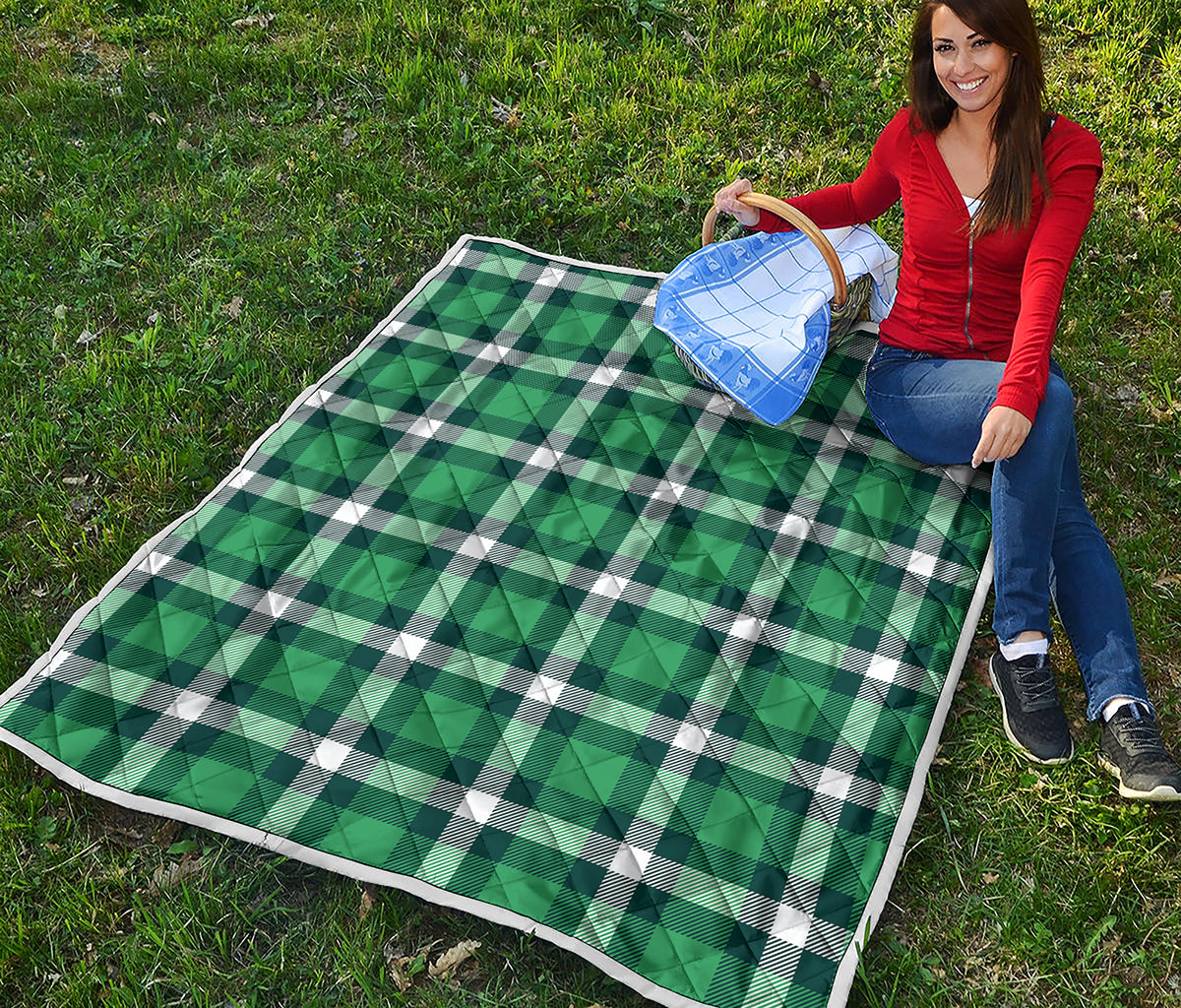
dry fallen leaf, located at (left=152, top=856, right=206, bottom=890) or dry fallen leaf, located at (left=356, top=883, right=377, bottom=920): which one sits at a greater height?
dry fallen leaf, located at (left=356, top=883, right=377, bottom=920)

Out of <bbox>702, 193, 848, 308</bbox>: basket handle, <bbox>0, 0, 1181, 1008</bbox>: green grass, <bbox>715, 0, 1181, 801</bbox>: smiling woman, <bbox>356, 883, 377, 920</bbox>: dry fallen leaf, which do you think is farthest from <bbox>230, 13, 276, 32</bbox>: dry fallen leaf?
<bbox>356, 883, 377, 920</bbox>: dry fallen leaf

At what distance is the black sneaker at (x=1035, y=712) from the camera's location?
8.07 feet

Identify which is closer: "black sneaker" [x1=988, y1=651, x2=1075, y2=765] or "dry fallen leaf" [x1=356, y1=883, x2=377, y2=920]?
"dry fallen leaf" [x1=356, y1=883, x2=377, y2=920]

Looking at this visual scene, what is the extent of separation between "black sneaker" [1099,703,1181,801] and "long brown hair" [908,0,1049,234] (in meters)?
1.21

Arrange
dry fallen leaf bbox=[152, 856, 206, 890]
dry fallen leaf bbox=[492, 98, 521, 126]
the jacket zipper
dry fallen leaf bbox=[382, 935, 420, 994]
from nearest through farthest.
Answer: dry fallen leaf bbox=[382, 935, 420, 994] → dry fallen leaf bbox=[152, 856, 206, 890] → the jacket zipper → dry fallen leaf bbox=[492, 98, 521, 126]

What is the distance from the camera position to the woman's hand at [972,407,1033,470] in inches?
96.3

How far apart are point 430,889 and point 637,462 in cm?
135

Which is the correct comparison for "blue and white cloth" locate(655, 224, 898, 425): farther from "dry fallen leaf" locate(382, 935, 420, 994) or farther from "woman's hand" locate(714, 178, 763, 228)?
"dry fallen leaf" locate(382, 935, 420, 994)

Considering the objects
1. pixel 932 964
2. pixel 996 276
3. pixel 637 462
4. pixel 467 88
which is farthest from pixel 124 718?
pixel 467 88

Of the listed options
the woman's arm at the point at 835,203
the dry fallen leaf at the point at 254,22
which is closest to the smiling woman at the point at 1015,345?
the woman's arm at the point at 835,203

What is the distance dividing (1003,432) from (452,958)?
1.68m

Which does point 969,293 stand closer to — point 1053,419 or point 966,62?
point 1053,419

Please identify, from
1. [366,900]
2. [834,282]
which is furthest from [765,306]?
[366,900]

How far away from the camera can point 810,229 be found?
9.52 feet
